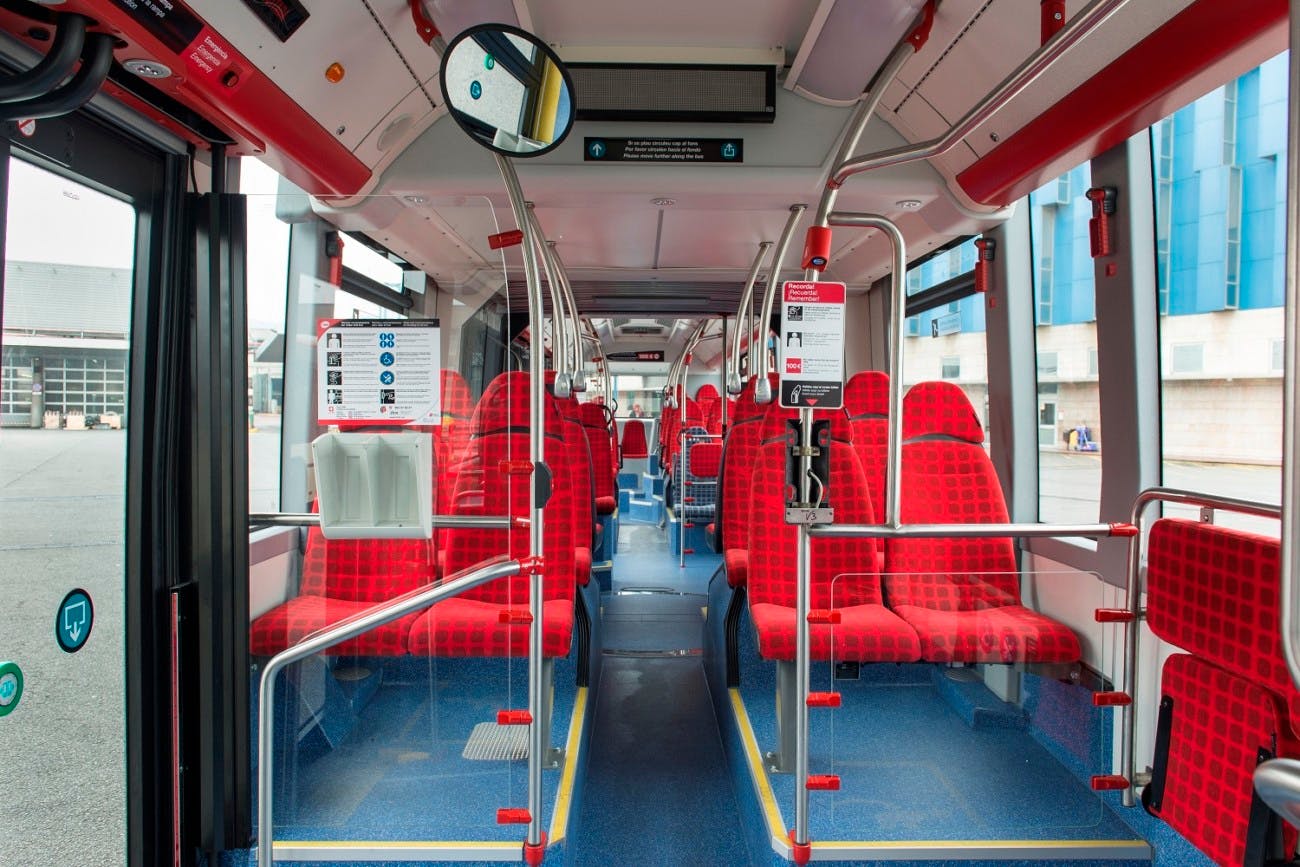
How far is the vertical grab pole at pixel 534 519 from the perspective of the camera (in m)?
2.07

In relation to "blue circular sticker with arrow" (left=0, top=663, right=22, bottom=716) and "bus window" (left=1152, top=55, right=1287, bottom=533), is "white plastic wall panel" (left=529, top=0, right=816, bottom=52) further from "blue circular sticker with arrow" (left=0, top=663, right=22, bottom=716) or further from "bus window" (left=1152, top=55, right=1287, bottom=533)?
"blue circular sticker with arrow" (left=0, top=663, right=22, bottom=716)

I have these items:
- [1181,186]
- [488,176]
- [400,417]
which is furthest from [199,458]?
[1181,186]

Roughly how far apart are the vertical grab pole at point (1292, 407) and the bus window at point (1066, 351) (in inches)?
84.5

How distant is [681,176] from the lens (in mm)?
2715

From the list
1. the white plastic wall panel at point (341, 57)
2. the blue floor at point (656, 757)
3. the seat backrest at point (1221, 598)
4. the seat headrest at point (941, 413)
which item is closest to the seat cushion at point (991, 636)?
the seat backrest at point (1221, 598)

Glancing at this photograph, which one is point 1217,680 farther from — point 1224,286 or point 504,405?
point 504,405

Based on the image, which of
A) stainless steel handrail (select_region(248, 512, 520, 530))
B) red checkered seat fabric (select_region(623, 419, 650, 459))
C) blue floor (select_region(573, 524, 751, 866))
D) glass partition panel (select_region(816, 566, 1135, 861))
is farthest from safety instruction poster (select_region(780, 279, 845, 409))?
red checkered seat fabric (select_region(623, 419, 650, 459))

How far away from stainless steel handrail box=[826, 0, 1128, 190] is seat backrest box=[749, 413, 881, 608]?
1.21 metres

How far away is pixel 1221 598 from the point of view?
1835 mm

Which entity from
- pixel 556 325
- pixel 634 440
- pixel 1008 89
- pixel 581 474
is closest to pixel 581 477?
pixel 581 474

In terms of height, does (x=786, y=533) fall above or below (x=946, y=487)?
below

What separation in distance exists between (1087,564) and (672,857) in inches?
73.4

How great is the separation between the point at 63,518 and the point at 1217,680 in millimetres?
2819

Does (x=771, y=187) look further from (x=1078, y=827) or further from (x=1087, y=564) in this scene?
(x=1078, y=827)
